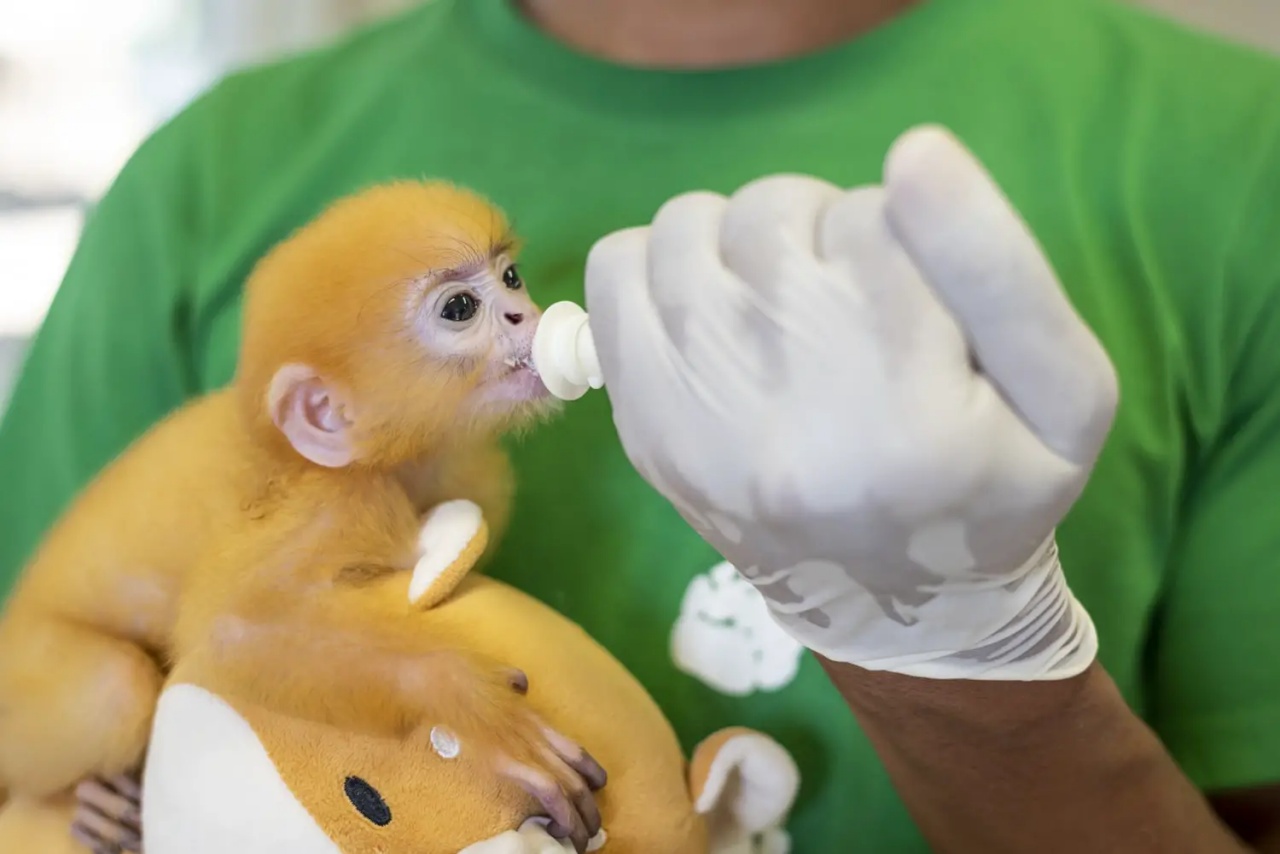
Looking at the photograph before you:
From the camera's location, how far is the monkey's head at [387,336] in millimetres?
433

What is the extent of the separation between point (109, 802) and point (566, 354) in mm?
281

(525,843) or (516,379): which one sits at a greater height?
(516,379)

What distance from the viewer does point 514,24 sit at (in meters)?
0.68

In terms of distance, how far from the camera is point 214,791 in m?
0.41

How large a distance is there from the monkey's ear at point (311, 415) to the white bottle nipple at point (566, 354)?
9 centimetres

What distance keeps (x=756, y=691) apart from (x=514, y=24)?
Result: 44 cm

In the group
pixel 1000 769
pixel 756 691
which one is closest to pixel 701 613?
pixel 756 691

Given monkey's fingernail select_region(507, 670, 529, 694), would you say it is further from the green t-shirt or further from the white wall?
the white wall

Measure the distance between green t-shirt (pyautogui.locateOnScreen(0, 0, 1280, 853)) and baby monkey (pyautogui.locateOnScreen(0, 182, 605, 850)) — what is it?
0.14 meters

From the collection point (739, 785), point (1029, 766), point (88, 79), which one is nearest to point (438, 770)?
point (739, 785)

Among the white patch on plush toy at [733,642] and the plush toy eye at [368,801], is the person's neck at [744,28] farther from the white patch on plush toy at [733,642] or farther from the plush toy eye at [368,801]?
the plush toy eye at [368,801]

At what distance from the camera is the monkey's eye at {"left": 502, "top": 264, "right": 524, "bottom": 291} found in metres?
0.47

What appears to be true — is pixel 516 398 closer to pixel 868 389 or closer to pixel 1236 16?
pixel 868 389

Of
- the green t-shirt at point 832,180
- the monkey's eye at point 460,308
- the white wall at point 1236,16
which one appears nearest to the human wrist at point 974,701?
the green t-shirt at point 832,180
